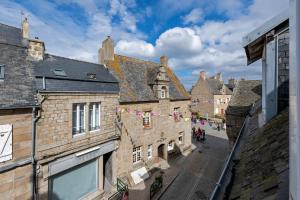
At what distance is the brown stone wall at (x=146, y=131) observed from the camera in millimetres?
13781

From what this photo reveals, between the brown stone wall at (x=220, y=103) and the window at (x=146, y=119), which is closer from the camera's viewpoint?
the window at (x=146, y=119)

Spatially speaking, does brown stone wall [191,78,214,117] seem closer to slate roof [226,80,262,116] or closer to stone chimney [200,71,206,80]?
stone chimney [200,71,206,80]

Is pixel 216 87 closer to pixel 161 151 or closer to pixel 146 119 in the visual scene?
pixel 161 151

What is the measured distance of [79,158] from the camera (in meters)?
10.5

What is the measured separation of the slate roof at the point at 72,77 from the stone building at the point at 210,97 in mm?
31239

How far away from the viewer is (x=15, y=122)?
7.82 m

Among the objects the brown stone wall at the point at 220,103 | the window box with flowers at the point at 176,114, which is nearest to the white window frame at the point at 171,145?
the window box with flowers at the point at 176,114

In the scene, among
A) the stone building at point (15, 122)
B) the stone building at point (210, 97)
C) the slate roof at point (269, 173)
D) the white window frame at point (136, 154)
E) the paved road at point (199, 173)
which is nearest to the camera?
the slate roof at point (269, 173)

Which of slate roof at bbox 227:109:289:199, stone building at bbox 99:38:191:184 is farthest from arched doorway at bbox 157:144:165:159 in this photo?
slate roof at bbox 227:109:289:199

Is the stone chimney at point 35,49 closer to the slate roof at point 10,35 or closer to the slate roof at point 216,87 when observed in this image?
the slate roof at point 10,35

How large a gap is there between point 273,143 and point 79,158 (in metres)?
9.76

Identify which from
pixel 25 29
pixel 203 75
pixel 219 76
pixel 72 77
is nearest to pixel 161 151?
pixel 72 77

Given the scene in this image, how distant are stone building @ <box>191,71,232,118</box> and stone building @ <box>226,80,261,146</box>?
22.6 m

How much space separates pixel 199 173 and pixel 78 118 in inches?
436
